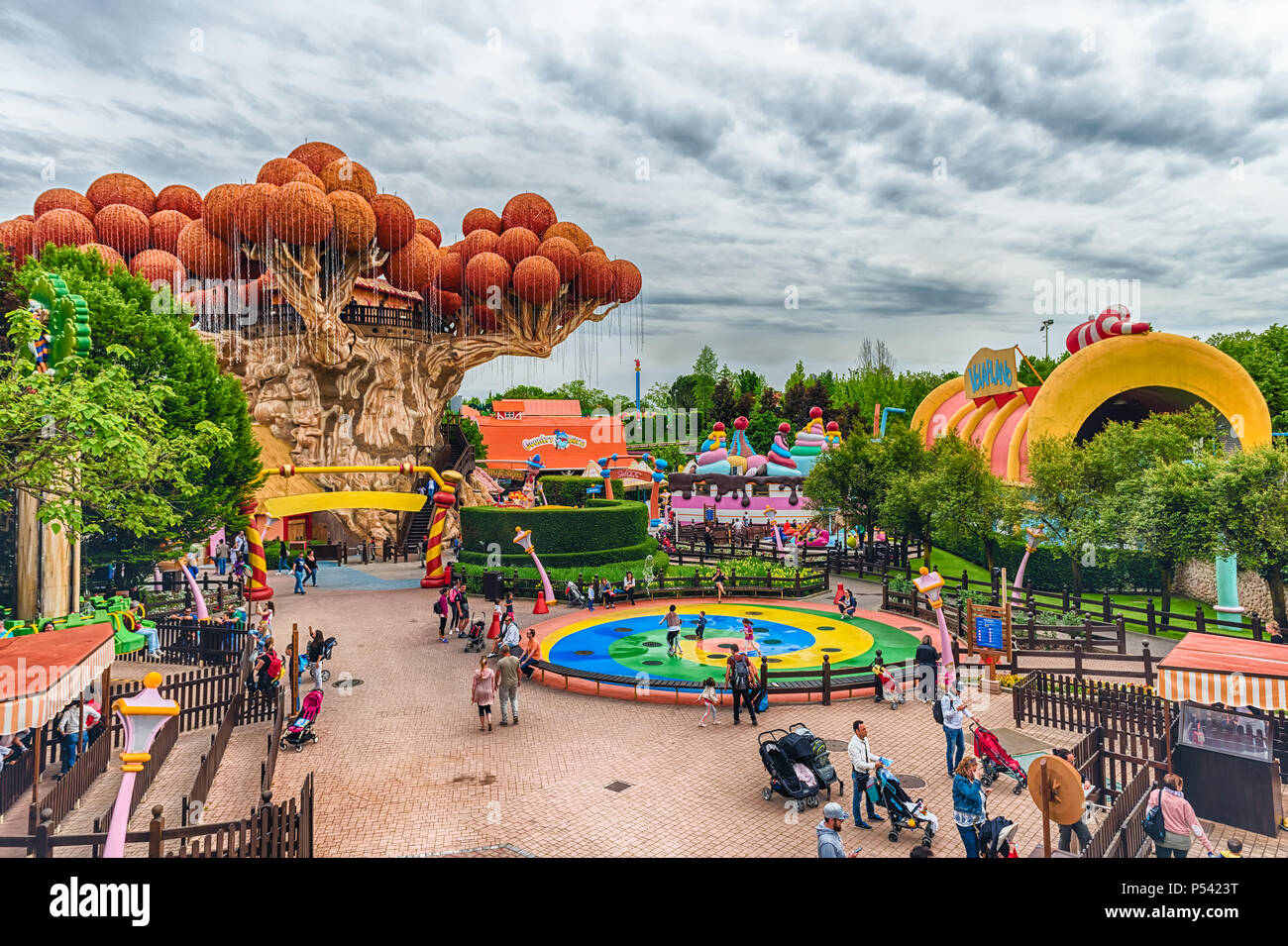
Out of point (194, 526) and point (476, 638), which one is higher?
point (194, 526)

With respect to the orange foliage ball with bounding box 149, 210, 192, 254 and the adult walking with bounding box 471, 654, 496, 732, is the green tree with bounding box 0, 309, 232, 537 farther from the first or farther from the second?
the orange foliage ball with bounding box 149, 210, 192, 254

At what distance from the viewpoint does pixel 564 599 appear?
81.7 ft

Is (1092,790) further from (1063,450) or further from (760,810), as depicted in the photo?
(1063,450)

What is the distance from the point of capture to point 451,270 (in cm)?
4447

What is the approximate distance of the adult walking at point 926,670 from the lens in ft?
46.1

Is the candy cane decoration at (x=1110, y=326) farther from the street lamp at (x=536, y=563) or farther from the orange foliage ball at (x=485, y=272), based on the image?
the orange foliage ball at (x=485, y=272)

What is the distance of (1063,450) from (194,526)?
27.9 meters

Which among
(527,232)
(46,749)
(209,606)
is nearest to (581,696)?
(46,749)

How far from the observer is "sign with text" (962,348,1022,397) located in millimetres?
30156

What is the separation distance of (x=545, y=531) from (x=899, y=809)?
72.7 ft

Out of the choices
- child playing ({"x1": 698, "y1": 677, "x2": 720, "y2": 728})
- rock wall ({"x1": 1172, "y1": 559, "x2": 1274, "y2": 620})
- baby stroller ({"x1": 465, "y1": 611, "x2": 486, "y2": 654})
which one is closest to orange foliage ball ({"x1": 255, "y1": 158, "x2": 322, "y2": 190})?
baby stroller ({"x1": 465, "y1": 611, "x2": 486, "y2": 654})

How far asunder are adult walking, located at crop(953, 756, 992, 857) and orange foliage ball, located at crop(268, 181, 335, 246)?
1404 inches

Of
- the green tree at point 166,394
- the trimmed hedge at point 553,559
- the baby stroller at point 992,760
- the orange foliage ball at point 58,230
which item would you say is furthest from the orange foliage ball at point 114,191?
the baby stroller at point 992,760

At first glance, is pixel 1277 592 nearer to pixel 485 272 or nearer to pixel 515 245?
pixel 485 272
